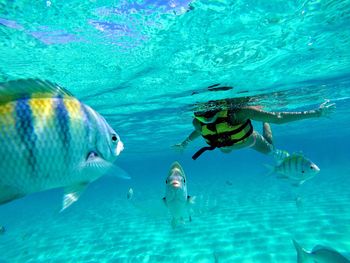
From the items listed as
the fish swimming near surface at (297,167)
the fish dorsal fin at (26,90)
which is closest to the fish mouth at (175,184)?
the fish dorsal fin at (26,90)

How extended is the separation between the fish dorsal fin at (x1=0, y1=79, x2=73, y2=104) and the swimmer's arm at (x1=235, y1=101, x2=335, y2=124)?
218 inches

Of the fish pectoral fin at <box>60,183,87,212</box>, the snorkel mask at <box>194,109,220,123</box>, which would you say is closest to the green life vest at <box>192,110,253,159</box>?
the snorkel mask at <box>194,109,220,123</box>

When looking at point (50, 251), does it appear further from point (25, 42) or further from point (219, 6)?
point (219, 6)

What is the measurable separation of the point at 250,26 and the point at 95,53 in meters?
6.05

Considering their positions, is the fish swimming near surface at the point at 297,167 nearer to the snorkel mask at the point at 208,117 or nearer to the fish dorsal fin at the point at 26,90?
the snorkel mask at the point at 208,117

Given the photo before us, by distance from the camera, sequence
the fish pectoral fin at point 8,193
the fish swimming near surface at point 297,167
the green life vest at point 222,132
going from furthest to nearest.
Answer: the fish swimming near surface at point 297,167
the green life vest at point 222,132
the fish pectoral fin at point 8,193

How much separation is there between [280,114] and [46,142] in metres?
6.43

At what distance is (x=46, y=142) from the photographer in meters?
1.94

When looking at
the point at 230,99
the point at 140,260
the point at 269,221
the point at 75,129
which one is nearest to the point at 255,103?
the point at 230,99

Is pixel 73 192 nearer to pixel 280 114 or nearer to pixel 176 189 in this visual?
pixel 176 189

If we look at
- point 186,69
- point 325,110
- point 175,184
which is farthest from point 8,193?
point 186,69

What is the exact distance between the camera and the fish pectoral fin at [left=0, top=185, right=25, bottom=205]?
1.82 m

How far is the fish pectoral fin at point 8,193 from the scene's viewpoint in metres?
1.82

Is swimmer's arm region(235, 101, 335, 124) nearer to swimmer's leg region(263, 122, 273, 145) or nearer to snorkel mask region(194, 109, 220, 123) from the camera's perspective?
snorkel mask region(194, 109, 220, 123)
